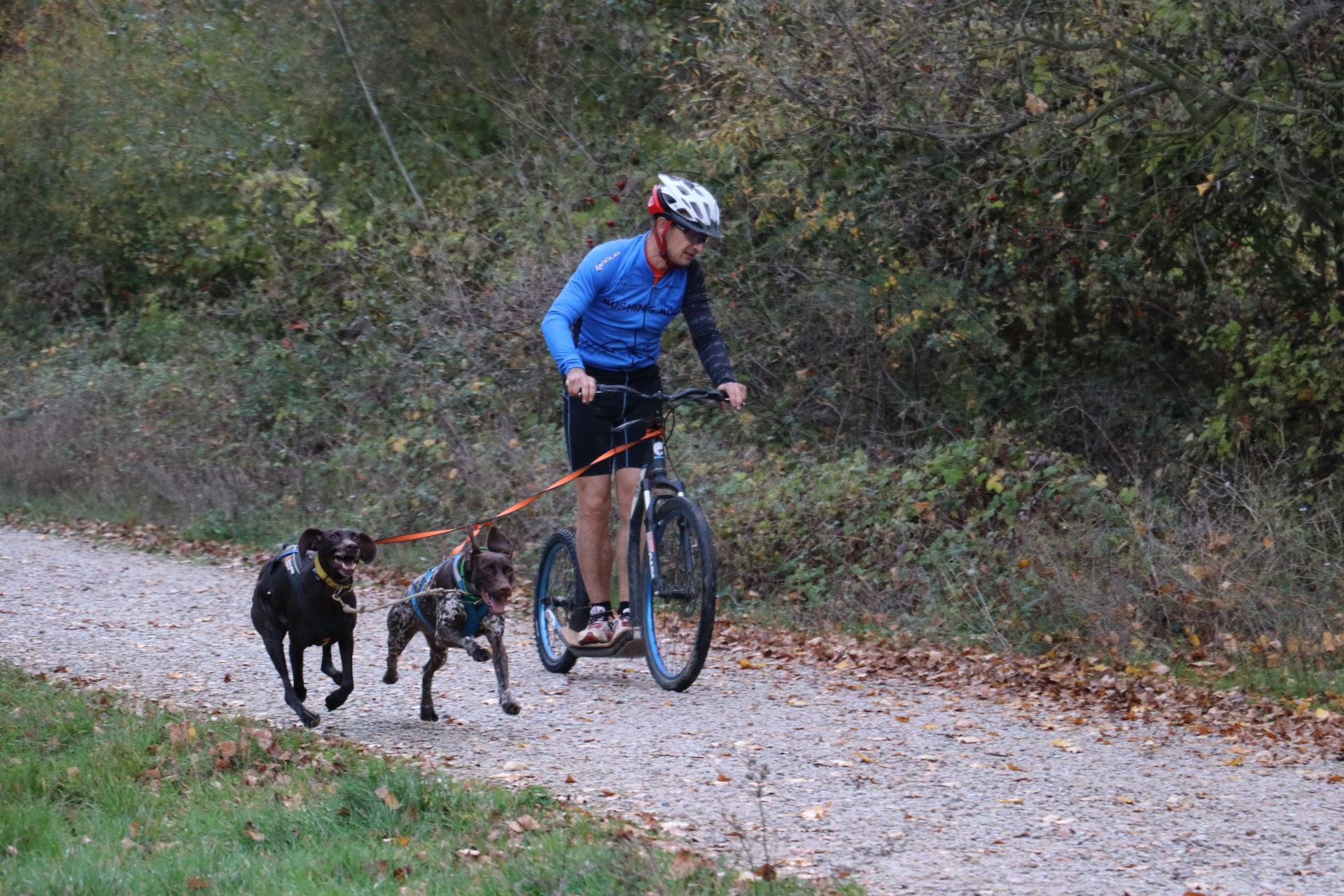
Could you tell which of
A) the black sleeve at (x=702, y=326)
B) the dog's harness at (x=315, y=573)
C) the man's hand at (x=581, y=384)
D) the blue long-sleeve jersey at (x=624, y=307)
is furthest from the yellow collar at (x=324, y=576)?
the black sleeve at (x=702, y=326)

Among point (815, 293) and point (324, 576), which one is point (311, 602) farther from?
point (815, 293)

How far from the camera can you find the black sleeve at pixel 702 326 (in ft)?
24.3

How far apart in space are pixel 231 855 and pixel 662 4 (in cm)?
1356

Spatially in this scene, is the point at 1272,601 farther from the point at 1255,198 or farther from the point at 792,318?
the point at 792,318

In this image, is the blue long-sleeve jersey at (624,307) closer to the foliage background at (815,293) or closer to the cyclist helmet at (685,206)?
the cyclist helmet at (685,206)

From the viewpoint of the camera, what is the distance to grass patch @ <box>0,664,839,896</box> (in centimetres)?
445

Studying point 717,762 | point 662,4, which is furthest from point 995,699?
point 662,4

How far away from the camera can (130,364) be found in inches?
815

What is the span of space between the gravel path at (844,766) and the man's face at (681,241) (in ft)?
6.93

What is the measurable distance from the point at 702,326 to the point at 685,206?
79 centimetres

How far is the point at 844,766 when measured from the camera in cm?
600

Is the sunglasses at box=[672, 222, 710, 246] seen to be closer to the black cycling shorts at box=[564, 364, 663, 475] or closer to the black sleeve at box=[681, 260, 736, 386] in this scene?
the black sleeve at box=[681, 260, 736, 386]

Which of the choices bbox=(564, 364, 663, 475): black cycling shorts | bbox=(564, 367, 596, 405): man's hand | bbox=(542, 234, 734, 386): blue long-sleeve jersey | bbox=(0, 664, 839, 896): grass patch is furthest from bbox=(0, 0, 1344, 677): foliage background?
bbox=(0, 664, 839, 896): grass patch

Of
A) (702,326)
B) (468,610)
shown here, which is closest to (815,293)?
(702,326)
